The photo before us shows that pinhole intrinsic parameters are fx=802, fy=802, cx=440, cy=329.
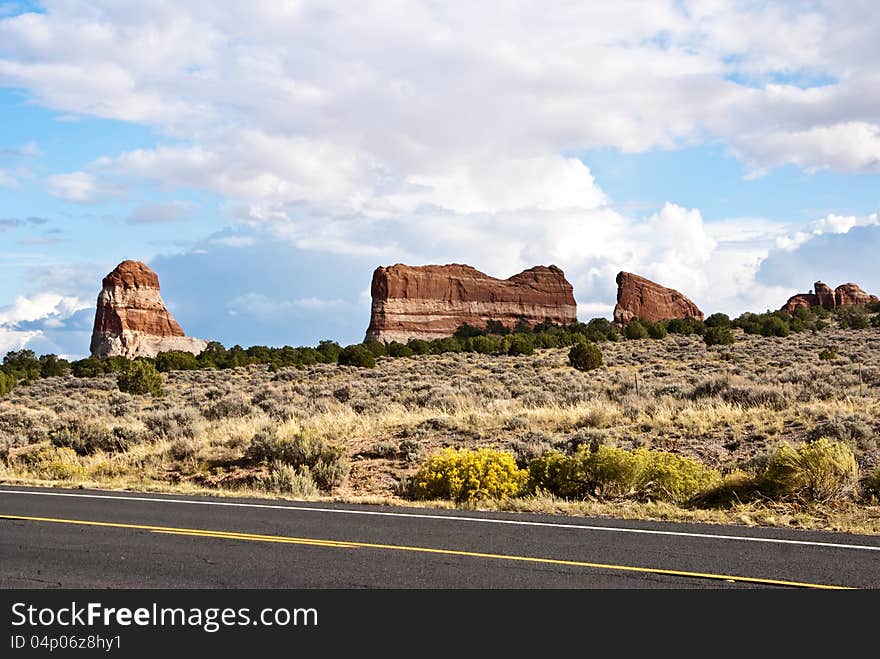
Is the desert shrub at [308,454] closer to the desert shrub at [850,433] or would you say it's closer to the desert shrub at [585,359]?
the desert shrub at [850,433]

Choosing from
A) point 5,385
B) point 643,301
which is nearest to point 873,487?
point 5,385

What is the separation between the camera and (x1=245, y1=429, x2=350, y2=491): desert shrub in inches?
Result: 656

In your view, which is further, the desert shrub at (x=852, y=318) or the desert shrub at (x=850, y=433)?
the desert shrub at (x=852, y=318)

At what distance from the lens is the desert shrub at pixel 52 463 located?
1866 cm

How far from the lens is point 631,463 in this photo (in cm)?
1380

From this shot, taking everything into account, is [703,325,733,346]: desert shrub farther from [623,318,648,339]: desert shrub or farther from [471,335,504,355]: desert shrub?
[471,335,504,355]: desert shrub

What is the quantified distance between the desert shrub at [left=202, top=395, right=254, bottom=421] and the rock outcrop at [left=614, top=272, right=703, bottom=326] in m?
101

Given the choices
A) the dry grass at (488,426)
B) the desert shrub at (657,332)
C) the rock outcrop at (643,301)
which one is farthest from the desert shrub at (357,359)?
the rock outcrop at (643,301)

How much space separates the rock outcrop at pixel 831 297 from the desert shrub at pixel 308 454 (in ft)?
423

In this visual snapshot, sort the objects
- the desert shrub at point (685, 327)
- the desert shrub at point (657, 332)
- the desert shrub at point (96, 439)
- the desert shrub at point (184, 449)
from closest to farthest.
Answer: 1. the desert shrub at point (184, 449)
2. the desert shrub at point (96, 439)
3. the desert shrub at point (657, 332)
4. the desert shrub at point (685, 327)

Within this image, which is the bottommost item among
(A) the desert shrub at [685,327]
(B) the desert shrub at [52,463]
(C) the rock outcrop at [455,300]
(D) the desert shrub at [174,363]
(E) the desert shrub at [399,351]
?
(B) the desert shrub at [52,463]

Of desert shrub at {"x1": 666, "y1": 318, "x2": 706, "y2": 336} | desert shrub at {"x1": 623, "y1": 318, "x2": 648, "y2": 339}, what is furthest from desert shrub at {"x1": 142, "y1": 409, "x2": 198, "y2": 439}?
desert shrub at {"x1": 666, "y1": 318, "x2": 706, "y2": 336}
